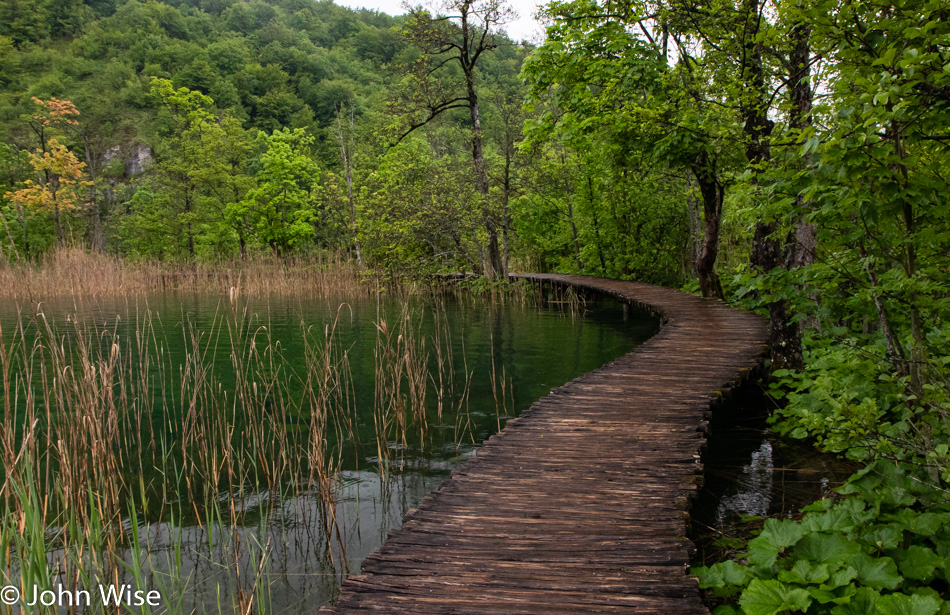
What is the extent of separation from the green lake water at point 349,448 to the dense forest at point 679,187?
1968 millimetres

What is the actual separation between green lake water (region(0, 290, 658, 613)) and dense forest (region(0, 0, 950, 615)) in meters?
1.97

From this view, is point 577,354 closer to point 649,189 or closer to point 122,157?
point 649,189

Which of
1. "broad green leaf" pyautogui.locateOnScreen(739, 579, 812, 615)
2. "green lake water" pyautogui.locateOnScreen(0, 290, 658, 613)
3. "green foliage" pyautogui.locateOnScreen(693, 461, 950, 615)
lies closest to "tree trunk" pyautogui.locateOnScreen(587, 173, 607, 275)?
"green lake water" pyautogui.locateOnScreen(0, 290, 658, 613)

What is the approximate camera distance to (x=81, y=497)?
311 cm

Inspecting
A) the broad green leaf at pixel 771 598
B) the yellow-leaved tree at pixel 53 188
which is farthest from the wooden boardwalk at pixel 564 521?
the yellow-leaved tree at pixel 53 188

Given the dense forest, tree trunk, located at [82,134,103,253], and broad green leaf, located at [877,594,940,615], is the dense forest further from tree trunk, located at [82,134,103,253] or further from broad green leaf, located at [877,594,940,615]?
tree trunk, located at [82,134,103,253]

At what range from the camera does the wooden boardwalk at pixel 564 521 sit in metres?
2.27

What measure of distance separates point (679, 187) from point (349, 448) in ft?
46.0

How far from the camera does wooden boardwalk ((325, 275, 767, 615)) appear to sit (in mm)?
2271

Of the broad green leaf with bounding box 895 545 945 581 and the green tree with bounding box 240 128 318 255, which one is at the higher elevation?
the green tree with bounding box 240 128 318 255

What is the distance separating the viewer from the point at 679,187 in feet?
55.4

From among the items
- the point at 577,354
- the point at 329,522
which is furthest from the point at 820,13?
the point at 577,354

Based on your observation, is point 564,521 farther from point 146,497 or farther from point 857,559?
point 146,497

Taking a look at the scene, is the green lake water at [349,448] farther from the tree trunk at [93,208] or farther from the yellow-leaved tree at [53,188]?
the tree trunk at [93,208]
